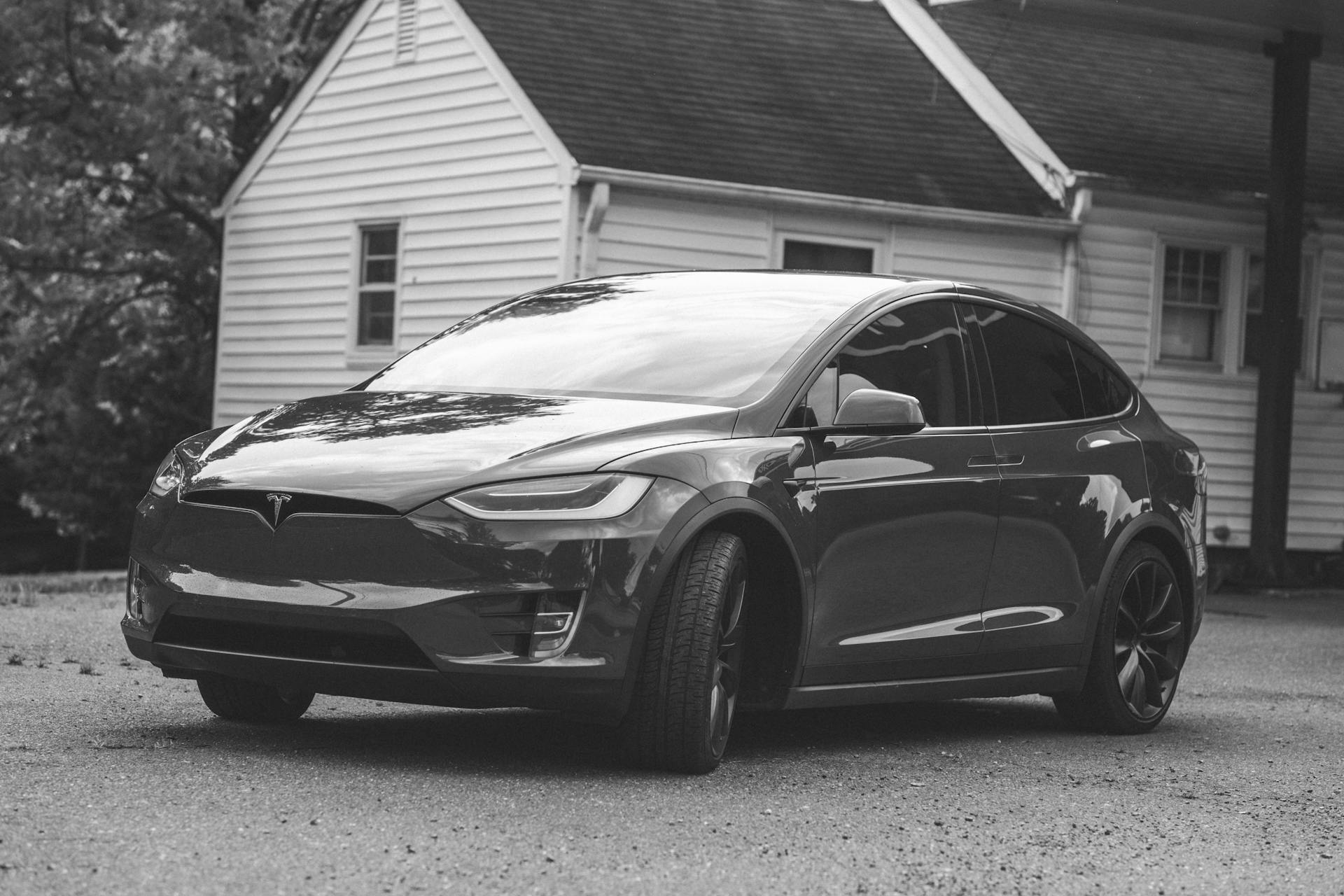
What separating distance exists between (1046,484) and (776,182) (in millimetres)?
10768

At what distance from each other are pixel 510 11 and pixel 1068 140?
5.46 m

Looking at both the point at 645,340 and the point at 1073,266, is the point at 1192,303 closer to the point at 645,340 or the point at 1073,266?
the point at 1073,266

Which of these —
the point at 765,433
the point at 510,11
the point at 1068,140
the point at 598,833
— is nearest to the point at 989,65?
the point at 1068,140

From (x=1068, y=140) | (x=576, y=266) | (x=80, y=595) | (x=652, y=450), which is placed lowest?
(x=80, y=595)

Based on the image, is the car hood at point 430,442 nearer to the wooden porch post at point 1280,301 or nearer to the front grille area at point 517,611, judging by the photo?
the front grille area at point 517,611

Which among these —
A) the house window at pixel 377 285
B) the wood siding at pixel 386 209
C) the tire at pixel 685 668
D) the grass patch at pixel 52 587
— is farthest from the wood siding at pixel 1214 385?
the tire at pixel 685 668

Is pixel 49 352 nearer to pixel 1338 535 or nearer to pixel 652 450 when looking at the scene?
pixel 1338 535

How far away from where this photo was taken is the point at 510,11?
1917 centimetres

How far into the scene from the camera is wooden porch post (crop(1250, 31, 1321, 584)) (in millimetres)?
17672

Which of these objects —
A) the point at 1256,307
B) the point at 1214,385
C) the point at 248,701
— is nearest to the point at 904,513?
the point at 248,701

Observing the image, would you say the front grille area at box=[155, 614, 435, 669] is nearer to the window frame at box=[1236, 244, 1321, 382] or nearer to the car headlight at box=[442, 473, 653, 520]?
the car headlight at box=[442, 473, 653, 520]

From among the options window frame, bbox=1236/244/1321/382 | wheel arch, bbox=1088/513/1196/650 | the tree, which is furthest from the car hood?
the tree

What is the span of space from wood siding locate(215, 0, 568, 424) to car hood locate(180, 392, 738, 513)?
11089mm

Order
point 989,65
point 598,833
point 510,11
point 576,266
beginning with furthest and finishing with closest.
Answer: point 989,65 → point 510,11 → point 576,266 → point 598,833
